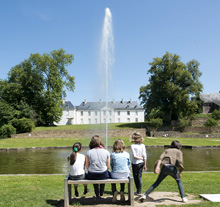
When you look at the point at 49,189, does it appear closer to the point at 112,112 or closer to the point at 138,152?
the point at 138,152

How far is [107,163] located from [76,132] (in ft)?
150

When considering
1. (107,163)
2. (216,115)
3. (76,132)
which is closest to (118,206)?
(107,163)

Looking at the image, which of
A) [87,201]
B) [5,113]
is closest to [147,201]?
[87,201]

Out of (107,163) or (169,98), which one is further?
(169,98)

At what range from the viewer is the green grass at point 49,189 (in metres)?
6.29

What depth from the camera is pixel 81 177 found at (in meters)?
6.32

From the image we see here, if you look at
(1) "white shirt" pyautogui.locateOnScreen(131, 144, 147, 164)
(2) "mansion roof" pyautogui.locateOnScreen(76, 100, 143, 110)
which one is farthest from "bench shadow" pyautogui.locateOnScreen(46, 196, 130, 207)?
(2) "mansion roof" pyautogui.locateOnScreen(76, 100, 143, 110)

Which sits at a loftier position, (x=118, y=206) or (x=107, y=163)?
(x=107, y=163)

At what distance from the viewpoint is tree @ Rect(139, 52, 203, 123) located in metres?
52.3

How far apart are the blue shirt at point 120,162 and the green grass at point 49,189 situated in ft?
4.07

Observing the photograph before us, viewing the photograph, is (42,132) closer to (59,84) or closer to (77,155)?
(59,84)

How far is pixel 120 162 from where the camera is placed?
6.35 m

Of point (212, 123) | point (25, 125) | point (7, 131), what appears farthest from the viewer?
point (212, 123)

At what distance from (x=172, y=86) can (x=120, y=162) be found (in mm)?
47545
